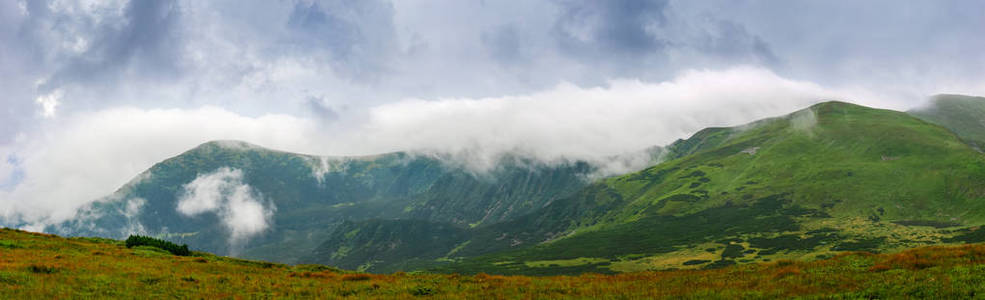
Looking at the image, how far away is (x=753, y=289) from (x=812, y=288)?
2.91 m

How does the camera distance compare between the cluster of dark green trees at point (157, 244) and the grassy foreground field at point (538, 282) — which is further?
the cluster of dark green trees at point (157, 244)

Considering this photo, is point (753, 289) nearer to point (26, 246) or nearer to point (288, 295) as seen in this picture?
point (288, 295)

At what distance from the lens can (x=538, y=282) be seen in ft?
115

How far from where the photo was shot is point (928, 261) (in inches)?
1155

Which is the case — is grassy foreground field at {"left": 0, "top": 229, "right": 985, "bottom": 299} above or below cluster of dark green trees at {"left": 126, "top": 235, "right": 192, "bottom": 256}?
below

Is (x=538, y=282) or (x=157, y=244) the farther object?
(x=157, y=244)

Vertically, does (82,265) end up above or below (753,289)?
above

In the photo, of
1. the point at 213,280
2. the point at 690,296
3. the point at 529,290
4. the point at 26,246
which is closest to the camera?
the point at 690,296

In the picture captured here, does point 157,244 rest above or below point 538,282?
above

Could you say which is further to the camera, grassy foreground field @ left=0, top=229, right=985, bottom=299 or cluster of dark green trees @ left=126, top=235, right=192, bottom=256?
cluster of dark green trees @ left=126, top=235, right=192, bottom=256

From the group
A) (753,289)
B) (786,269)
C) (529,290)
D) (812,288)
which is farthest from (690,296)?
(786,269)

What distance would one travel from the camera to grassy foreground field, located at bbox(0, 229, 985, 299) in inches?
981

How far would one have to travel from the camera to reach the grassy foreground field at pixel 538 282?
24922 mm

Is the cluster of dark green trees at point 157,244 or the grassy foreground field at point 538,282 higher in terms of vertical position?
the cluster of dark green trees at point 157,244
